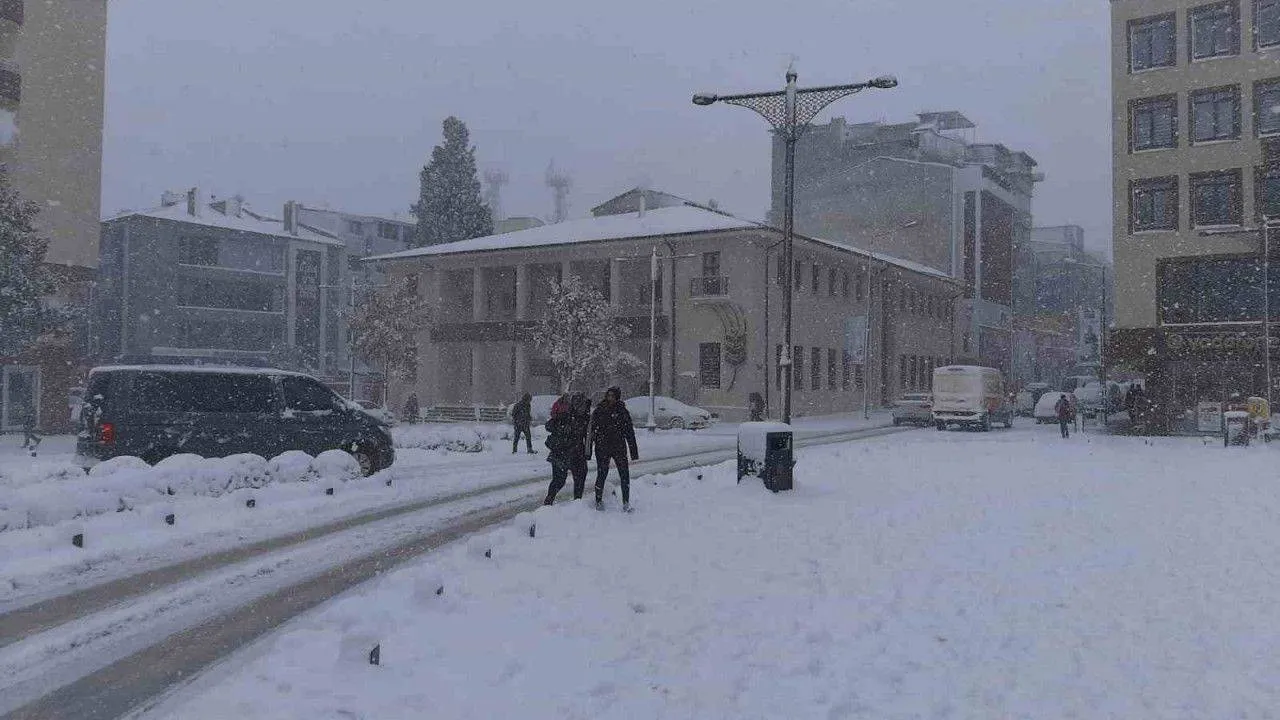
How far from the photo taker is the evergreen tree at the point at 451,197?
63.1 m

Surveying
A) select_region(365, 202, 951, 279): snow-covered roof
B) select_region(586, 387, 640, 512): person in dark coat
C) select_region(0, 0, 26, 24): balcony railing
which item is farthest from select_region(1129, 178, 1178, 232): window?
select_region(0, 0, 26, 24): balcony railing

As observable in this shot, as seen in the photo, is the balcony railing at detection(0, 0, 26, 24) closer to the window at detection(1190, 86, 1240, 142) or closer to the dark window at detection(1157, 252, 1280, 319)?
the dark window at detection(1157, 252, 1280, 319)

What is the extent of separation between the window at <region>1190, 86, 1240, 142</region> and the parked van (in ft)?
37.2

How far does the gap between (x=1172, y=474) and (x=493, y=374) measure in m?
35.8

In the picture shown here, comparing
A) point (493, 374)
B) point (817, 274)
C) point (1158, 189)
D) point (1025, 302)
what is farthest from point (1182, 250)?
point (1025, 302)

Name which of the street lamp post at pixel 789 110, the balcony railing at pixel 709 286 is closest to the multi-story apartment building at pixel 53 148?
the balcony railing at pixel 709 286

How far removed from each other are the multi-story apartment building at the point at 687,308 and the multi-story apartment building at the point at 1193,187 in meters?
11.6

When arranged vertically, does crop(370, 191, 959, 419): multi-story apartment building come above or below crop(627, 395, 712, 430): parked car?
above

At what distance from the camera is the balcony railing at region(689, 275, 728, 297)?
4275 cm

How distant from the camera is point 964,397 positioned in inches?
1448

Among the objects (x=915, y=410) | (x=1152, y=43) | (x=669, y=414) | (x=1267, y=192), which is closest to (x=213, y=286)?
(x=669, y=414)

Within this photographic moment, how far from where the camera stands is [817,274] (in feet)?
155

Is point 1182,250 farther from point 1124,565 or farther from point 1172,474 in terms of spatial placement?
point 1124,565

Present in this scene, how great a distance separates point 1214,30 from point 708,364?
22558 mm
